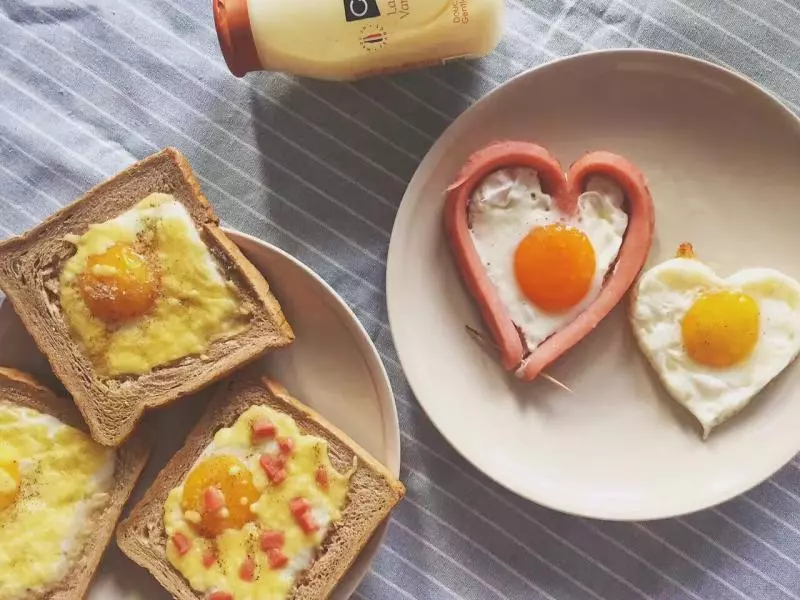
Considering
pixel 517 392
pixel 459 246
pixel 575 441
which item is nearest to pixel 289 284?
pixel 459 246

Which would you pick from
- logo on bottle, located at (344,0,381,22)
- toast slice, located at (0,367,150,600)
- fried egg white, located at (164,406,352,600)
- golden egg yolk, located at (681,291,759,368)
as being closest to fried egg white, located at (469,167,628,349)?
golden egg yolk, located at (681,291,759,368)

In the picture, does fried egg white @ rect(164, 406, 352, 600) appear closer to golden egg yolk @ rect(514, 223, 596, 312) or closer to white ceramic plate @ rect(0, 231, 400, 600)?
white ceramic plate @ rect(0, 231, 400, 600)

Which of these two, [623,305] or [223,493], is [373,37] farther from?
[223,493]

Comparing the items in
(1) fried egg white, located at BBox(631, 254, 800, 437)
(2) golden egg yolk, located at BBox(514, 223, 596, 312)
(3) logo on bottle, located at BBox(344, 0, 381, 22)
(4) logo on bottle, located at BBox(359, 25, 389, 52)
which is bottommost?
(1) fried egg white, located at BBox(631, 254, 800, 437)

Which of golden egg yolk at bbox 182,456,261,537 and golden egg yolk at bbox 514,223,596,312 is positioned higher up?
golden egg yolk at bbox 514,223,596,312

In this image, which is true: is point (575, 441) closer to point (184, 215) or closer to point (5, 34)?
point (184, 215)

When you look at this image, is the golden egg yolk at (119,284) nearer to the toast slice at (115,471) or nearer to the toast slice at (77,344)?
the toast slice at (77,344)
